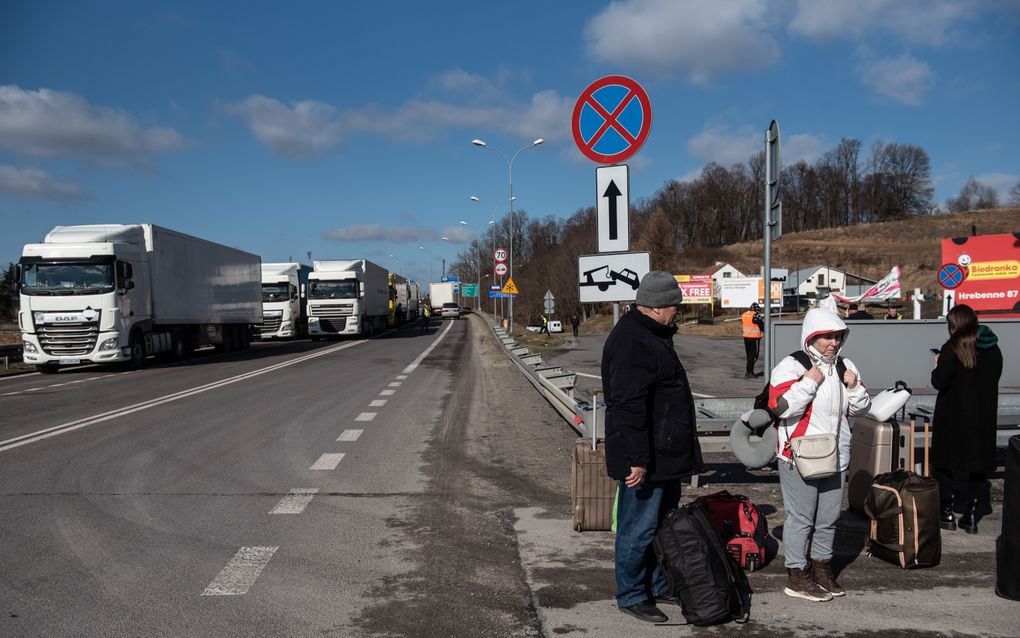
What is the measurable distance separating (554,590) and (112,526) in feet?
11.5

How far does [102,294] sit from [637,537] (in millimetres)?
20193

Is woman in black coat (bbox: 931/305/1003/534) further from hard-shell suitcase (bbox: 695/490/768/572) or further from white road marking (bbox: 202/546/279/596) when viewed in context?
white road marking (bbox: 202/546/279/596)

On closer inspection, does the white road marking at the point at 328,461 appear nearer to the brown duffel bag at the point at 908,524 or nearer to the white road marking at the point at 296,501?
the white road marking at the point at 296,501

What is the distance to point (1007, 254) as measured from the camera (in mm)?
23609

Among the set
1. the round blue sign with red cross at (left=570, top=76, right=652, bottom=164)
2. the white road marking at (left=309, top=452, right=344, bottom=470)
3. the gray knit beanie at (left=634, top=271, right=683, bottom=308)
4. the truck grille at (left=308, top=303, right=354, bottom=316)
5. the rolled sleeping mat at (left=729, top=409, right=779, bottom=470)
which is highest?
the round blue sign with red cross at (left=570, top=76, right=652, bottom=164)

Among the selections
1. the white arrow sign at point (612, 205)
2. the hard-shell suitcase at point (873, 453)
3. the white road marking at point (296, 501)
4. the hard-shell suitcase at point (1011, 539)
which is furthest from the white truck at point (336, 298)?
the hard-shell suitcase at point (1011, 539)

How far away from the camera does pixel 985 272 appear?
24.2 m

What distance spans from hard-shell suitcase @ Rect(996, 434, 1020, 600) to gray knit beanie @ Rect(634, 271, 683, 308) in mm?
2231

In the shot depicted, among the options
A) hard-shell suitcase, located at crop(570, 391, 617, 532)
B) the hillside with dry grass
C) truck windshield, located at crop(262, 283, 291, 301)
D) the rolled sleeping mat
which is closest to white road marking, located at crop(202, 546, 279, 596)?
hard-shell suitcase, located at crop(570, 391, 617, 532)

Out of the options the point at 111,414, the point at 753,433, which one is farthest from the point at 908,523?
the point at 111,414

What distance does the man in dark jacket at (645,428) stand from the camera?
4.00m

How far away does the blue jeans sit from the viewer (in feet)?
13.7

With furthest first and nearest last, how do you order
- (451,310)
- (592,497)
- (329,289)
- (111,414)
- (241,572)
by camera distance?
(451,310), (329,289), (111,414), (592,497), (241,572)

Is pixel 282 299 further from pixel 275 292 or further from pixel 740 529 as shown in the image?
pixel 740 529
